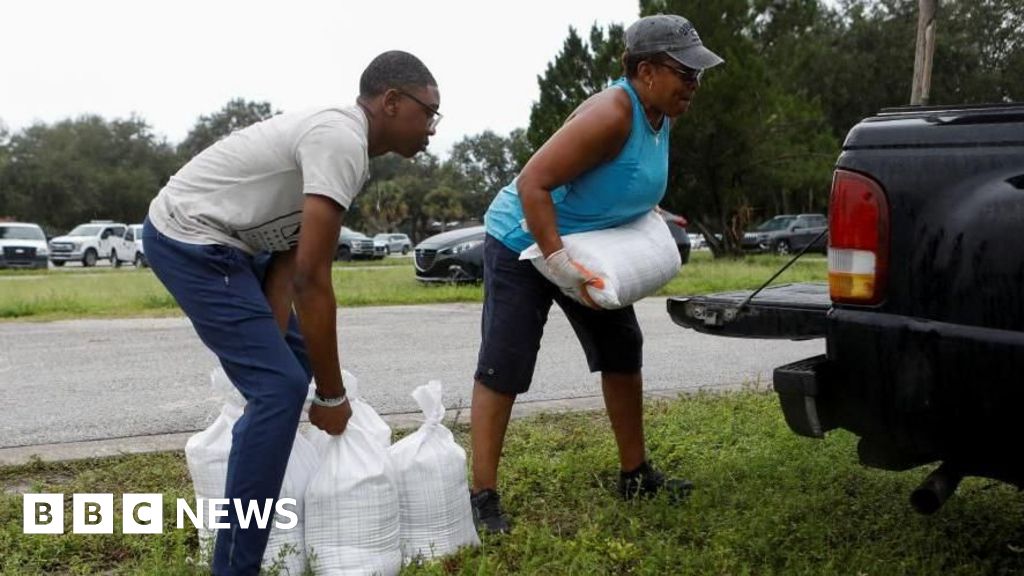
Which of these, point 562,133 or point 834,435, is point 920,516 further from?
point 562,133

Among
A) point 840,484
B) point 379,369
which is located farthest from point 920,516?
point 379,369

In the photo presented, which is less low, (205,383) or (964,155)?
(964,155)

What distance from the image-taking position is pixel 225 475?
2.75 meters

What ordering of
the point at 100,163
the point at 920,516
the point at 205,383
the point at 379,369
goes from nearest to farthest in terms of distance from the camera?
the point at 920,516 < the point at 205,383 < the point at 379,369 < the point at 100,163

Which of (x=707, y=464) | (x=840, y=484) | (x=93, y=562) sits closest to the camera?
(x=93, y=562)

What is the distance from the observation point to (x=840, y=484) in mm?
3770

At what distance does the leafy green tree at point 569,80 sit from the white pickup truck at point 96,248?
1323 centimetres

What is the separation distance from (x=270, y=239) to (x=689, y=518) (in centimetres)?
164

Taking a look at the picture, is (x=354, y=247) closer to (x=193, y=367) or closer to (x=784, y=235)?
(x=784, y=235)

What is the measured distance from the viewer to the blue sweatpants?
8.22 feet

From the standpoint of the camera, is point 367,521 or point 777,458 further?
point 777,458

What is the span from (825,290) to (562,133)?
53.3 inches

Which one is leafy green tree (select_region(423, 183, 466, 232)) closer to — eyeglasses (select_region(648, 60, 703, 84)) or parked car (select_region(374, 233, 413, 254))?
parked car (select_region(374, 233, 413, 254))

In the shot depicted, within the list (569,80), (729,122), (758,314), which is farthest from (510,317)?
(569,80)
